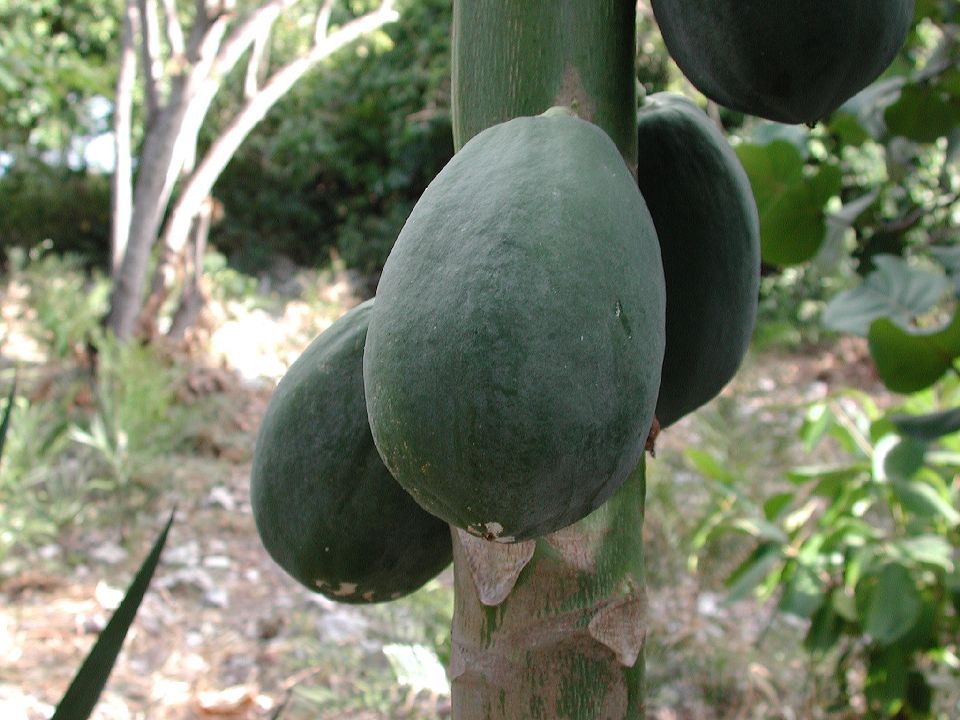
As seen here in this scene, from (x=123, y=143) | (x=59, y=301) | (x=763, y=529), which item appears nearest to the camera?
(x=763, y=529)

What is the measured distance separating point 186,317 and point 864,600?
4951 mm

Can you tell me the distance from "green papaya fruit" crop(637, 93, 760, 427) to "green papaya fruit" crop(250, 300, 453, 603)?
210 mm

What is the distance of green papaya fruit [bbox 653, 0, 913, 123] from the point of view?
50 centimetres

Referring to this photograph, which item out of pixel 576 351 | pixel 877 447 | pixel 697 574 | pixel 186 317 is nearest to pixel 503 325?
pixel 576 351

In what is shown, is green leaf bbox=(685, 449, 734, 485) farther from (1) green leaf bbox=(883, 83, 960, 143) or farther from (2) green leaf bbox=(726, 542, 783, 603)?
(1) green leaf bbox=(883, 83, 960, 143)

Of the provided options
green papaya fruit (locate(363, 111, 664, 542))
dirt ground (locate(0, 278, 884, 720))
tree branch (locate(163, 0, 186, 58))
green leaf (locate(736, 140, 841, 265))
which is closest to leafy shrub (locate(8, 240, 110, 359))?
tree branch (locate(163, 0, 186, 58))

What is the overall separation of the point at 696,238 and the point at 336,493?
0.30m

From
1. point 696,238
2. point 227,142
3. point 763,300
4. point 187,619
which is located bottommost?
point 763,300

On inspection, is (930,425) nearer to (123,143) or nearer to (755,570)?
(755,570)

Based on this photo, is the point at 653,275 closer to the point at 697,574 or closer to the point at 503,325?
the point at 503,325

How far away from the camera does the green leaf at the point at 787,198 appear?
130cm

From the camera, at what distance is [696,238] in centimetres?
61

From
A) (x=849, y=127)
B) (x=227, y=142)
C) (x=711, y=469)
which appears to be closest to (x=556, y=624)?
(x=849, y=127)

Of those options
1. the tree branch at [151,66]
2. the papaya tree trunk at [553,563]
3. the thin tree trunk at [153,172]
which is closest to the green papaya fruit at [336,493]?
the papaya tree trunk at [553,563]
